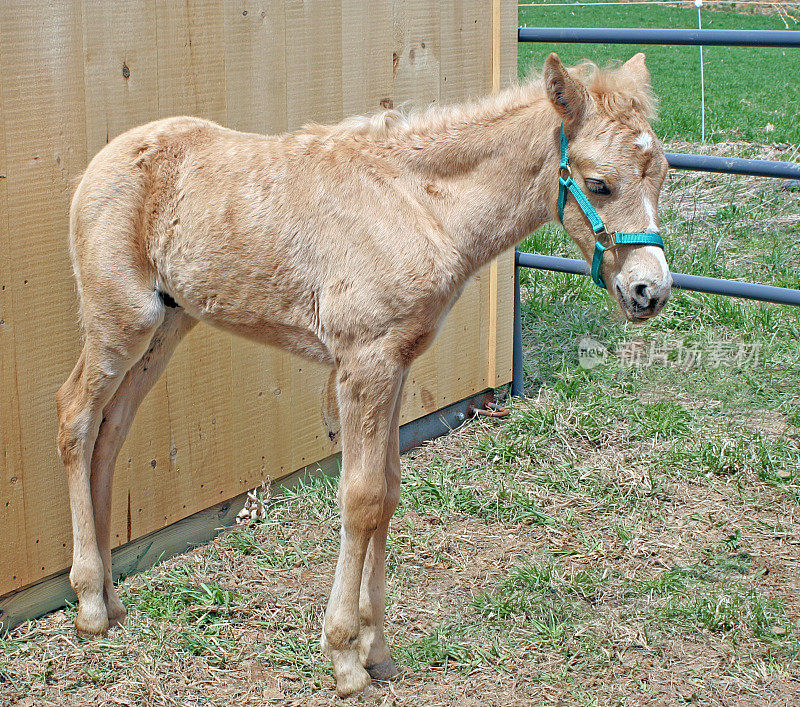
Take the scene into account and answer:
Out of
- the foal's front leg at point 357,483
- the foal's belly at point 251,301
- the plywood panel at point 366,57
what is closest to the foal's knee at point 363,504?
the foal's front leg at point 357,483

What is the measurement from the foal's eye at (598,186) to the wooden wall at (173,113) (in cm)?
105

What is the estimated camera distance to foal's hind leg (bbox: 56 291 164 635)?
9.95 ft

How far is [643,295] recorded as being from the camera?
2721 millimetres

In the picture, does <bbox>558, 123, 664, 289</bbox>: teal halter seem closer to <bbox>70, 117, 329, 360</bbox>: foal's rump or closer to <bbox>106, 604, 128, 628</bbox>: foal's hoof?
<bbox>70, 117, 329, 360</bbox>: foal's rump

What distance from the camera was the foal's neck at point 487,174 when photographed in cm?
286

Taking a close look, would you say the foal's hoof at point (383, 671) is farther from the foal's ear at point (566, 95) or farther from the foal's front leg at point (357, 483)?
the foal's ear at point (566, 95)

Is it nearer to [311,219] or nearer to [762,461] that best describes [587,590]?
[762,461]

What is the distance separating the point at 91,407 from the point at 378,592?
45.5 inches

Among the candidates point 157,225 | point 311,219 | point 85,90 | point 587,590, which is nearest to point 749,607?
point 587,590

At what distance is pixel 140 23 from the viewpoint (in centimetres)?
325

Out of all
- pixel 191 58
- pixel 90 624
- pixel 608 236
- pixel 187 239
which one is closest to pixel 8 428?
pixel 90 624

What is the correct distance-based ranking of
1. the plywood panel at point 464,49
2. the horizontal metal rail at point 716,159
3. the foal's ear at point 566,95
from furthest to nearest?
the plywood panel at point 464,49 → the horizontal metal rail at point 716,159 → the foal's ear at point 566,95

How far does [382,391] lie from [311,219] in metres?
0.59

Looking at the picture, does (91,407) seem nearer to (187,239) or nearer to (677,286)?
(187,239)
